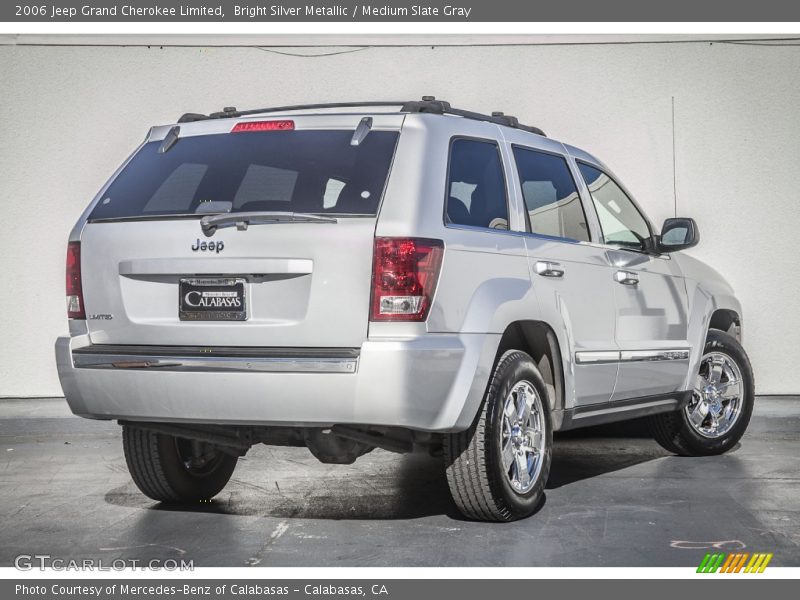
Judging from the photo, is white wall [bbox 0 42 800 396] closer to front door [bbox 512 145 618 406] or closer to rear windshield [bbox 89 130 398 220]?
front door [bbox 512 145 618 406]

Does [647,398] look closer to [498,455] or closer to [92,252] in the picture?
[498,455]

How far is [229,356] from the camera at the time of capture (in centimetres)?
489

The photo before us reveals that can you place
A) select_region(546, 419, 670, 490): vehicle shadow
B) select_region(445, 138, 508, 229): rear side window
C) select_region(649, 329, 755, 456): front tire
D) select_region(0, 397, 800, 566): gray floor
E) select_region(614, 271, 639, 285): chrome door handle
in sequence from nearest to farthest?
select_region(0, 397, 800, 566): gray floor → select_region(445, 138, 508, 229): rear side window → select_region(614, 271, 639, 285): chrome door handle → select_region(546, 419, 670, 490): vehicle shadow → select_region(649, 329, 755, 456): front tire

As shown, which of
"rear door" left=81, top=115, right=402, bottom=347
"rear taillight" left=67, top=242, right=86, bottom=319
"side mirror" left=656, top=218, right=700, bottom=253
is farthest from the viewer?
"side mirror" left=656, top=218, right=700, bottom=253

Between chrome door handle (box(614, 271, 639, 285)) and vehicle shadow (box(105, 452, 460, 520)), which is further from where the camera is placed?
chrome door handle (box(614, 271, 639, 285))

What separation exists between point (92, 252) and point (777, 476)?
14.8 ft

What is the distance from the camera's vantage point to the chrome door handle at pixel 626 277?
21.6 ft

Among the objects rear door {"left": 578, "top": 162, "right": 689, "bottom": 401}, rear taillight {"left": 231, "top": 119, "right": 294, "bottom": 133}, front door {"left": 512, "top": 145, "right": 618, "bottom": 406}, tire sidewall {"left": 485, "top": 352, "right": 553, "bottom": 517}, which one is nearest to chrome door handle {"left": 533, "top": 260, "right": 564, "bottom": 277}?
front door {"left": 512, "top": 145, "right": 618, "bottom": 406}

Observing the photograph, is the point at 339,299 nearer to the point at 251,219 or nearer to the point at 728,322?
the point at 251,219

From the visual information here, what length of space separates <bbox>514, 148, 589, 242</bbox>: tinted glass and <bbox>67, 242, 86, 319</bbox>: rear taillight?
230 cm

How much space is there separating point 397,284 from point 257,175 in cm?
102

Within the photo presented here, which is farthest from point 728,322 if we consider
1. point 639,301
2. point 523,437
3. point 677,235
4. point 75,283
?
point 75,283

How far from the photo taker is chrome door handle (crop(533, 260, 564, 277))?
5.64 metres
